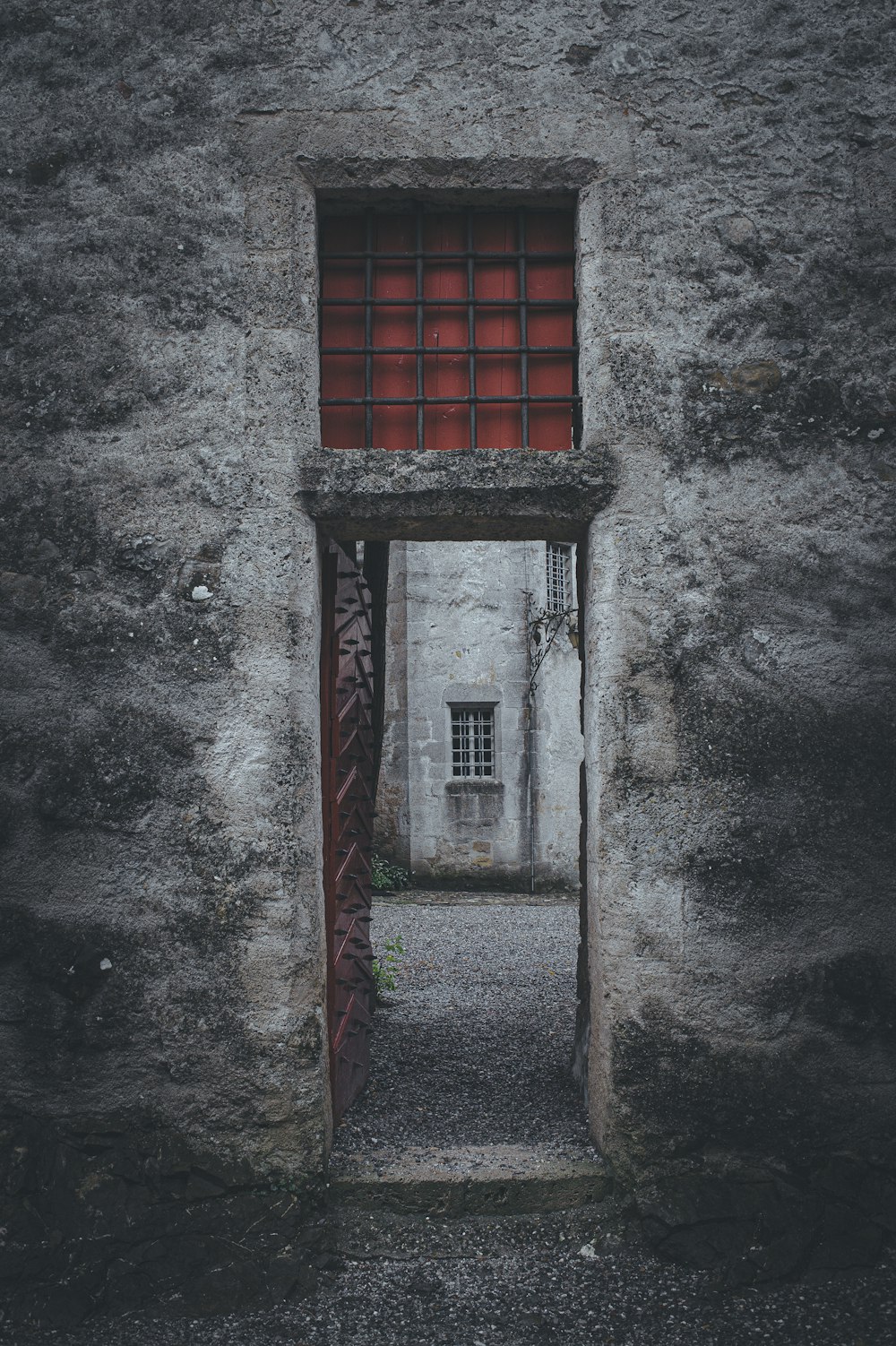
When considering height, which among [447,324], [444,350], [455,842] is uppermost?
[447,324]

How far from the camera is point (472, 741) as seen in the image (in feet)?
37.2

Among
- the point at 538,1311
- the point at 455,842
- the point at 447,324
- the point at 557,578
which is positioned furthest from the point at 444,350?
the point at 557,578

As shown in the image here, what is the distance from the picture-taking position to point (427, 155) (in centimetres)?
291

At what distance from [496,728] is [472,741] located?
1.20 ft

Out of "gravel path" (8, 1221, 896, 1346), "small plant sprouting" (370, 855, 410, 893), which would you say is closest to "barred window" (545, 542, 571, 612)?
"small plant sprouting" (370, 855, 410, 893)

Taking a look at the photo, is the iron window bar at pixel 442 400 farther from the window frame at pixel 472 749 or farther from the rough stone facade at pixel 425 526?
the window frame at pixel 472 749

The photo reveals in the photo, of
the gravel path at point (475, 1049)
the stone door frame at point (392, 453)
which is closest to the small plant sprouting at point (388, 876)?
the gravel path at point (475, 1049)

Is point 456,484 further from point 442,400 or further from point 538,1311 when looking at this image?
point 538,1311

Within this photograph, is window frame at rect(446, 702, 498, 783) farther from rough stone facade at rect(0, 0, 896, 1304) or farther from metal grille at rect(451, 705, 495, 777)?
rough stone facade at rect(0, 0, 896, 1304)

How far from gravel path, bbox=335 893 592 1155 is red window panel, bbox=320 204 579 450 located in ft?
7.71

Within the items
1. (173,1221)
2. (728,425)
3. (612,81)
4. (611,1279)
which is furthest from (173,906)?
(612,81)

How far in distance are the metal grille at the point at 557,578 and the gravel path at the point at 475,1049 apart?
4.80 metres

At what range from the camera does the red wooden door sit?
10.5 ft

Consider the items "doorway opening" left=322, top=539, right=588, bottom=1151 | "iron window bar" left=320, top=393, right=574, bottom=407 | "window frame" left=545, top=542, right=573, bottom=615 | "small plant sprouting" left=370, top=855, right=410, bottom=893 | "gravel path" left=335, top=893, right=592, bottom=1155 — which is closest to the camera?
"iron window bar" left=320, top=393, right=574, bottom=407
